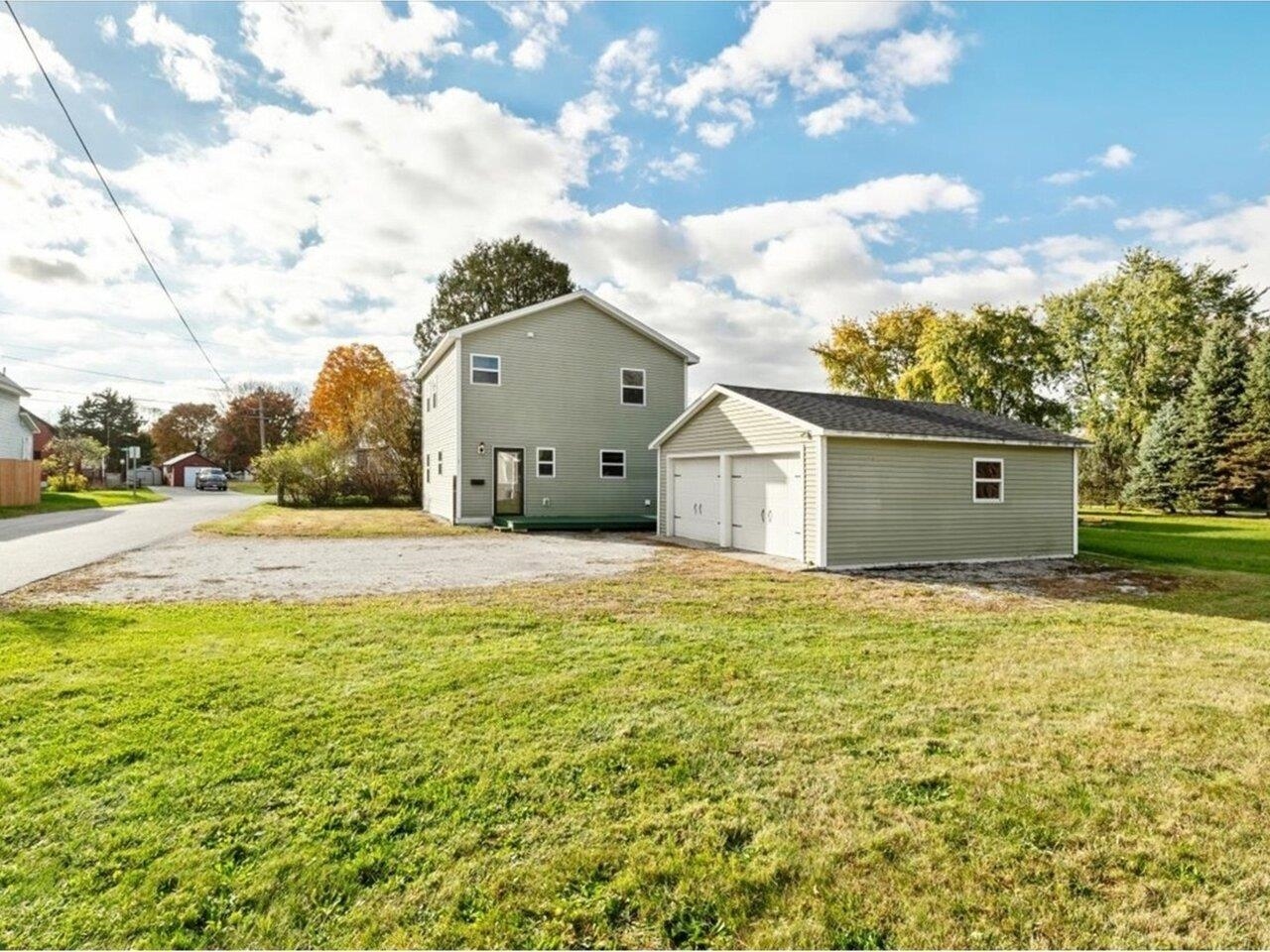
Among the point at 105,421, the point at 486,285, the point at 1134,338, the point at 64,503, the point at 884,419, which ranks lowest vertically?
the point at 64,503

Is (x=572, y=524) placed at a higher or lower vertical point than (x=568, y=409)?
lower

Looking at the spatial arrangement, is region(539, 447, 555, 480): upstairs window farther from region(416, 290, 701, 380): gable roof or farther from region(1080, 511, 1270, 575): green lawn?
region(1080, 511, 1270, 575): green lawn

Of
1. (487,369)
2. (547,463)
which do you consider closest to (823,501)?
(547,463)

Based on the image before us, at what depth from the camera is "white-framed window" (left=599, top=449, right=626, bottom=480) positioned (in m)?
20.1

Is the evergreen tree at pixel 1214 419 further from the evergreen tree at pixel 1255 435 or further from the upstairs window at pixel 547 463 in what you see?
the upstairs window at pixel 547 463

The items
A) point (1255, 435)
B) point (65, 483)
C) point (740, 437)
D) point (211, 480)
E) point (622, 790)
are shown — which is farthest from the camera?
point (211, 480)

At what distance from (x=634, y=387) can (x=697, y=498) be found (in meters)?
6.31

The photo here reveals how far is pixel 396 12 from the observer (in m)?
9.80

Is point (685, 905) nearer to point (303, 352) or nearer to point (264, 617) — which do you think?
point (264, 617)

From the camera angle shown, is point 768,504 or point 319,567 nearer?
point 319,567

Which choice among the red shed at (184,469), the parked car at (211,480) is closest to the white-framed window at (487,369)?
the parked car at (211,480)

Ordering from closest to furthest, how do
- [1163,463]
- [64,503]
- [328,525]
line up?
[328,525], [64,503], [1163,463]

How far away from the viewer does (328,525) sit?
17.6m

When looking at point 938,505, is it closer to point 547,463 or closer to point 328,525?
point 547,463
